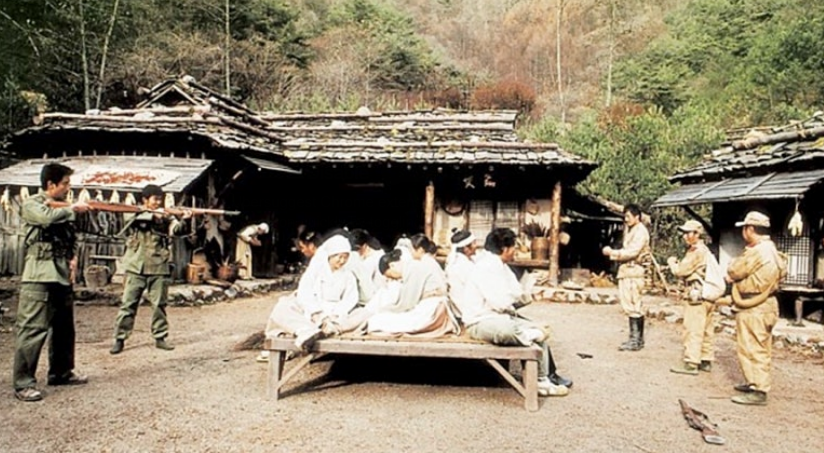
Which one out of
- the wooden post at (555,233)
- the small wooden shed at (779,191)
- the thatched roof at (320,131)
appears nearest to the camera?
the small wooden shed at (779,191)

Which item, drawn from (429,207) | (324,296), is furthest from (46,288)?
(429,207)

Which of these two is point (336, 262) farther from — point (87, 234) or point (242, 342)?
point (87, 234)

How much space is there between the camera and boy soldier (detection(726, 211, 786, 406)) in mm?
4973

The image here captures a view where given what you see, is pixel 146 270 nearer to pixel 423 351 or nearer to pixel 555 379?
pixel 423 351

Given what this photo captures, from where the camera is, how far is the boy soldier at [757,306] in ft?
16.3

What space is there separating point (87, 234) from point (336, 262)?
7.88m

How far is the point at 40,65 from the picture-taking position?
708 inches

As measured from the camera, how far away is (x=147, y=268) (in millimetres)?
6434

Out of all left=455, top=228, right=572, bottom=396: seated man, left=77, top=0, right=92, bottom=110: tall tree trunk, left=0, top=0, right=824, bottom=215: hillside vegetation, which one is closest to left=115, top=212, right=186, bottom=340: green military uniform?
left=455, top=228, right=572, bottom=396: seated man

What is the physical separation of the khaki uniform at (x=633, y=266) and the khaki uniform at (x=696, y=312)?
0.63 metres

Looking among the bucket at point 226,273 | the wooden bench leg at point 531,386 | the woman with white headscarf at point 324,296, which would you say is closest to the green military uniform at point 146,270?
the woman with white headscarf at point 324,296

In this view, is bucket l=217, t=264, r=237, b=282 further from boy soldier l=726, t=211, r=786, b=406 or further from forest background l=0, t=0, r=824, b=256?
boy soldier l=726, t=211, r=786, b=406

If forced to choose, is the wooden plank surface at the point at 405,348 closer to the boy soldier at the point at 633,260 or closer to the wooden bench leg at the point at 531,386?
the wooden bench leg at the point at 531,386

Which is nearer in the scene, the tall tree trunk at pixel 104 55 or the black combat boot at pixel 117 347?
the black combat boot at pixel 117 347
